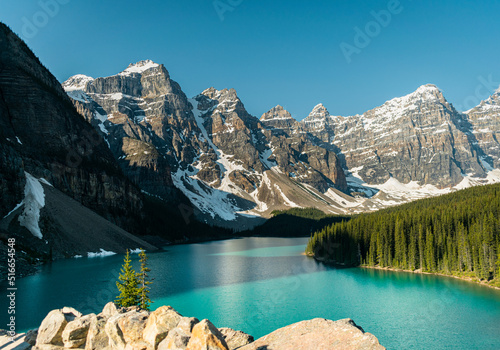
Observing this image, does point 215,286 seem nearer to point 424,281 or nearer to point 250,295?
point 250,295

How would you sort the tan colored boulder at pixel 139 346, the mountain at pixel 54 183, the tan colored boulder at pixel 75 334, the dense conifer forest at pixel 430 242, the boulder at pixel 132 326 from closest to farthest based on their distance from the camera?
the tan colored boulder at pixel 139 346 → the boulder at pixel 132 326 → the tan colored boulder at pixel 75 334 → the dense conifer forest at pixel 430 242 → the mountain at pixel 54 183

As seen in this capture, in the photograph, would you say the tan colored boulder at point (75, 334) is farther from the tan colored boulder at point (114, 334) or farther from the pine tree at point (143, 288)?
the pine tree at point (143, 288)

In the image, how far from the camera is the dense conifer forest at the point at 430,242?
50.6 meters

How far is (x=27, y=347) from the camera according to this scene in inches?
566

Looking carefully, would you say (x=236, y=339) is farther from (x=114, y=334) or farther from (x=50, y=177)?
(x=50, y=177)

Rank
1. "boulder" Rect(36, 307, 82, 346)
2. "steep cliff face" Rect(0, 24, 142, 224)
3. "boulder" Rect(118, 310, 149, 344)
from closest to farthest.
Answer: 1. "boulder" Rect(118, 310, 149, 344)
2. "boulder" Rect(36, 307, 82, 346)
3. "steep cliff face" Rect(0, 24, 142, 224)

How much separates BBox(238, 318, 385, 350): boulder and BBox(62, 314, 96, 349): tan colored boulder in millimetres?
7106

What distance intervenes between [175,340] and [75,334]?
5.53m

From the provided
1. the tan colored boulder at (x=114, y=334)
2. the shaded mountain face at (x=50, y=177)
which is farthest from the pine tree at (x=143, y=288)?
the shaded mountain face at (x=50, y=177)

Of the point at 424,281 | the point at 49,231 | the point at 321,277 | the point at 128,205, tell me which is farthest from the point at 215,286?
the point at 128,205

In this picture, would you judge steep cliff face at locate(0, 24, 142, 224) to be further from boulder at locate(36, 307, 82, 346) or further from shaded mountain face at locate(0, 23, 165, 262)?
boulder at locate(36, 307, 82, 346)

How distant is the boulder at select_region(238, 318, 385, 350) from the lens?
10289 mm

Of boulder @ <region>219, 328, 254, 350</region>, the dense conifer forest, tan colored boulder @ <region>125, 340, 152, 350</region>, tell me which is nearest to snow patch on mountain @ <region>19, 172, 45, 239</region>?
the dense conifer forest

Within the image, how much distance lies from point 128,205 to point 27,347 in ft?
435
